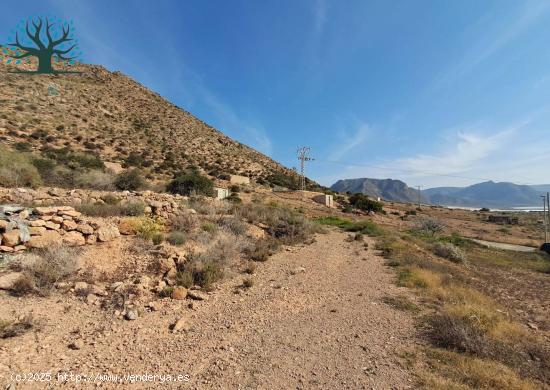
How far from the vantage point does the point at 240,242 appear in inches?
401

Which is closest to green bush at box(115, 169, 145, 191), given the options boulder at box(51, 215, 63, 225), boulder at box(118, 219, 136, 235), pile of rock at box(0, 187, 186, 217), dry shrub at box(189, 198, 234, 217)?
dry shrub at box(189, 198, 234, 217)

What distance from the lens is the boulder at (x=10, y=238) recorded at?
6.64m

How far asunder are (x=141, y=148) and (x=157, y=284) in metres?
31.5

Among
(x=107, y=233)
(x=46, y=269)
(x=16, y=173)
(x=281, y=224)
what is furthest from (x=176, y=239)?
(x=16, y=173)

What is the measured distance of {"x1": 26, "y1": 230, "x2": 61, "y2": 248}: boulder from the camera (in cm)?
698

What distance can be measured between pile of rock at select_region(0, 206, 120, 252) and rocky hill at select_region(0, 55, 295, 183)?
61.4 ft

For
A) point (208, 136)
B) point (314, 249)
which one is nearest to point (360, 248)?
point (314, 249)

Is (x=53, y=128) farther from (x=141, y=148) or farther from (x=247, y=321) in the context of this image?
(x=247, y=321)

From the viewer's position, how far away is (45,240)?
7.25m

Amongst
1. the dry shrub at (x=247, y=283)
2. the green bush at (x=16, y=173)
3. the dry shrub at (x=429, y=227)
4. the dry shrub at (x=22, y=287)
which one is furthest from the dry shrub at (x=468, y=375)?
the dry shrub at (x=429, y=227)

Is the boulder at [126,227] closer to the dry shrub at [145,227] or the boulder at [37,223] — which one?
the dry shrub at [145,227]

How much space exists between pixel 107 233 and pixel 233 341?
5611 mm

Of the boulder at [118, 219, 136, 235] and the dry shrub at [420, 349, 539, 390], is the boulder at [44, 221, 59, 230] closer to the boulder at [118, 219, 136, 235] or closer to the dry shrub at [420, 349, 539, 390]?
the boulder at [118, 219, 136, 235]

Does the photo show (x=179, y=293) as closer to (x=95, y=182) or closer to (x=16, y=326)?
(x=16, y=326)
